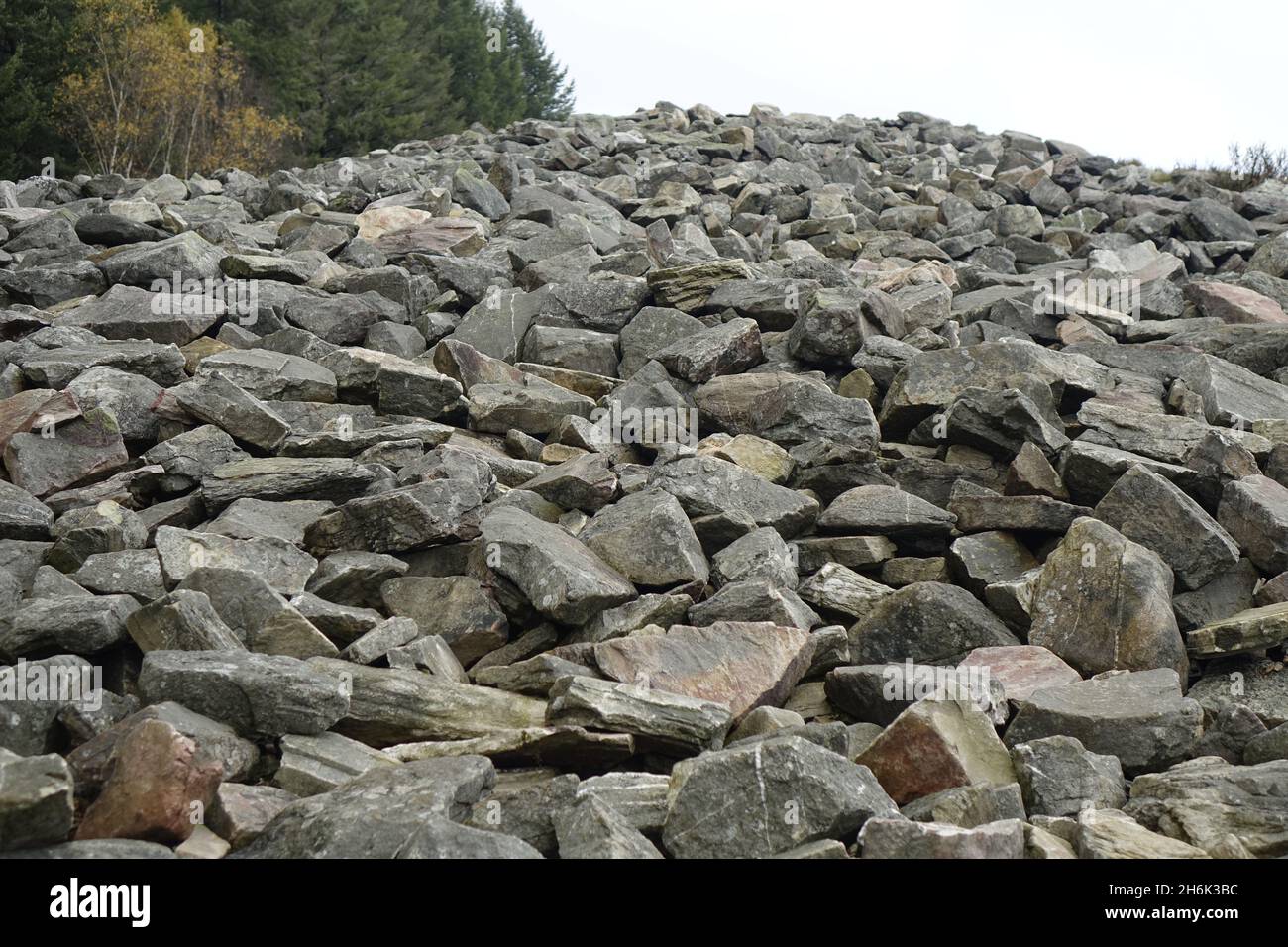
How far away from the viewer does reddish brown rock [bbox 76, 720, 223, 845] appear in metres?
4.38

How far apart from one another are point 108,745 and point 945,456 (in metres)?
6.60

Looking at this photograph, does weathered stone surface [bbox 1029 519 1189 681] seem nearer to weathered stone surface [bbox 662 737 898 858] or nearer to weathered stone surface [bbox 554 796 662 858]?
weathered stone surface [bbox 662 737 898 858]

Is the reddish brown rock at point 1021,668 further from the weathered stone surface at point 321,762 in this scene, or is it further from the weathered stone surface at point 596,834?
the weathered stone surface at point 321,762

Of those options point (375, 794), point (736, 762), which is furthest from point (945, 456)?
point (375, 794)

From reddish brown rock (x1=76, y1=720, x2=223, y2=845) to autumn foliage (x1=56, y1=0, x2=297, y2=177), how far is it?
26281mm

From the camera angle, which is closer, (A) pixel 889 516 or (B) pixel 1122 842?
(B) pixel 1122 842

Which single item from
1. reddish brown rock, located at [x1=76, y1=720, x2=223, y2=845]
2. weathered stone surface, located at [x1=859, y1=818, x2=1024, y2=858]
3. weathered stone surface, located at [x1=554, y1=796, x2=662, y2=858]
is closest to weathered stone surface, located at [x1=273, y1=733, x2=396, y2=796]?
reddish brown rock, located at [x1=76, y1=720, x2=223, y2=845]

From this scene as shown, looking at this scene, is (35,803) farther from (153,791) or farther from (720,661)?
(720,661)

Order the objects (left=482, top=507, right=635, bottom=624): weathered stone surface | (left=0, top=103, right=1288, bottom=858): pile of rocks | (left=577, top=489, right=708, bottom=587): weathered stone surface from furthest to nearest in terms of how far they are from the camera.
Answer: (left=577, top=489, right=708, bottom=587): weathered stone surface → (left=482, top=507, right=635, bottom=624): weathered stone surface → (left=0, top=103, right=1288, bottom=858): pile of rocks

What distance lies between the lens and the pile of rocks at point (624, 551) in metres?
4.79

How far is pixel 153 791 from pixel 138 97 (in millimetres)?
28749

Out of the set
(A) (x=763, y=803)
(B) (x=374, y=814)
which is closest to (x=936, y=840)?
(A) (x=763, y=803)

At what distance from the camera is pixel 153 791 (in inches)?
173

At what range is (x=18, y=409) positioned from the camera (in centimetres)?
871
